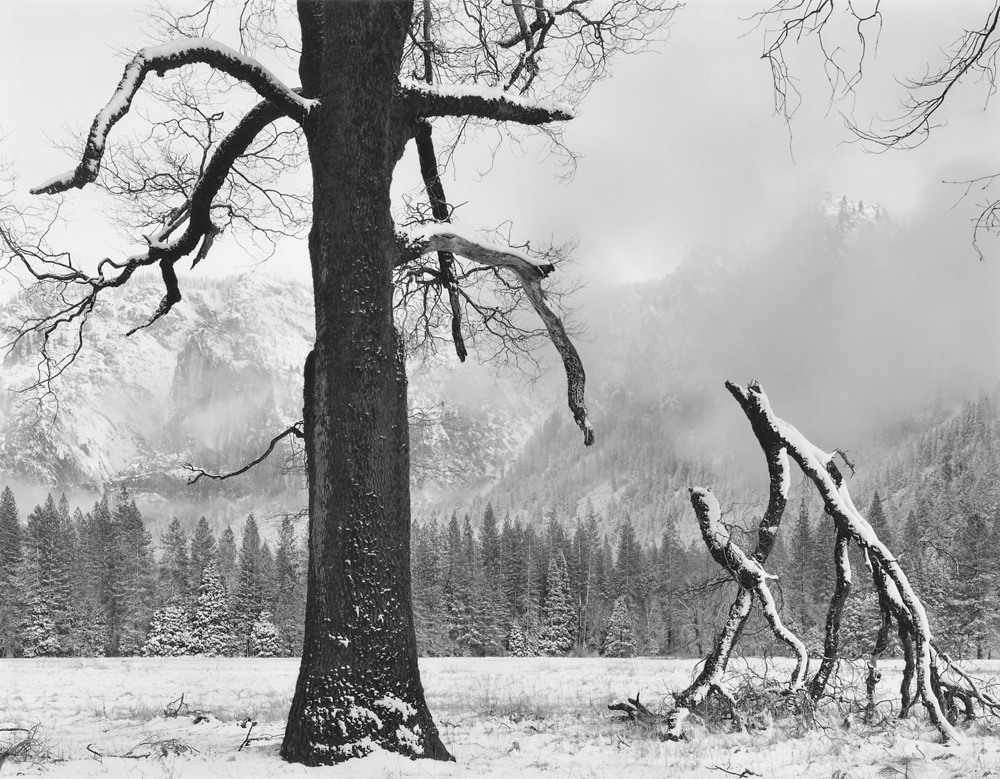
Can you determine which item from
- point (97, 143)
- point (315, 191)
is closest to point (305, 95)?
point (315, 191)

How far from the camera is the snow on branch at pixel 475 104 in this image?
18.2ft

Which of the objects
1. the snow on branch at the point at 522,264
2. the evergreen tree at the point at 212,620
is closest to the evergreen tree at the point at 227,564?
the evergreen tree at the point at 212,620

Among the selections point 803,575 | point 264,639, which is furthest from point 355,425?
point 803,575

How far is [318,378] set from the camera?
505cm

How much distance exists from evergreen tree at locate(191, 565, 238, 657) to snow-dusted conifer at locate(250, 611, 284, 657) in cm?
173

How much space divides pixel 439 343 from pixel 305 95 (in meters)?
4.73

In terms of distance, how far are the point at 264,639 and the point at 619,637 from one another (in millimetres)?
30362

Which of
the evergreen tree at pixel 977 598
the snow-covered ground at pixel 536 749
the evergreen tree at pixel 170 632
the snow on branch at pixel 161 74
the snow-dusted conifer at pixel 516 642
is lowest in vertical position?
the snow-dusted conifer at pixel 516 642

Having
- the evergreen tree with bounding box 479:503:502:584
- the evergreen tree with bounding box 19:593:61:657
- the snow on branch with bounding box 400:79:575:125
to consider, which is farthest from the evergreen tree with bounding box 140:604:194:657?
the snow on branch with bounding box 400:79:575:125

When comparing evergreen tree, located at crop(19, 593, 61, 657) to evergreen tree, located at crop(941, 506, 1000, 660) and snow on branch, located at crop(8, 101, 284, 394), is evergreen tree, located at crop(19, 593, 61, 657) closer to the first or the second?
snow on branch, located at crop(8, 101, 284, 394)

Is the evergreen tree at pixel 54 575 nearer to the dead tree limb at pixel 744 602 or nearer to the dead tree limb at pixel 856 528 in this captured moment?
the dead tree limb at pixel 744 602

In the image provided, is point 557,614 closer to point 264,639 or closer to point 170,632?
point 264,639

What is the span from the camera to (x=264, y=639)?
192 ft

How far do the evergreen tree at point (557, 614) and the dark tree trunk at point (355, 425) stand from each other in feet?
204
